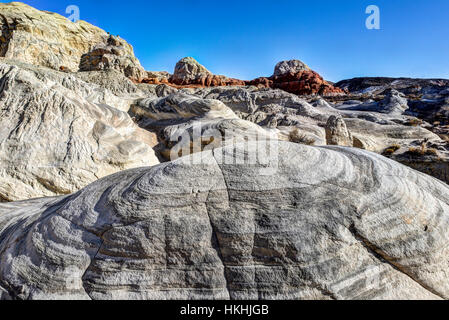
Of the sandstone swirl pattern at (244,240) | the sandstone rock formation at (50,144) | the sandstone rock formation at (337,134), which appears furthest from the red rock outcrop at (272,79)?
the sandstone swirl pattern at (244,240)

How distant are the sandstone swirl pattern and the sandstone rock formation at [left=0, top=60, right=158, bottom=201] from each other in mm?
2217

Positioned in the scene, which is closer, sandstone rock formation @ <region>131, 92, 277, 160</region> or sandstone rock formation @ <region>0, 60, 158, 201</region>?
sandstone rock formation @ <region>0, 60, 158, 201</region>

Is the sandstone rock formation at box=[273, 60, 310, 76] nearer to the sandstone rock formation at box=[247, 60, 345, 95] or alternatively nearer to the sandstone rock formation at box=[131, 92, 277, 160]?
the sandstone rock formation at box=[247, 60, 345, 95]

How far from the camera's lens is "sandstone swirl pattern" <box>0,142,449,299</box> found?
1860mm

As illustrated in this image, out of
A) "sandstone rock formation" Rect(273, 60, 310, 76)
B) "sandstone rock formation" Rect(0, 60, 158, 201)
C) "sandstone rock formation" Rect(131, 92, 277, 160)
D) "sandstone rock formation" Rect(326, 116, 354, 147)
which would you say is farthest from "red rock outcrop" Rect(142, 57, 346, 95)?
"sandstone rock formation" Rect(0, 60, 158, 201)

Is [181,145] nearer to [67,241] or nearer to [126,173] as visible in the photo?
[126,173]

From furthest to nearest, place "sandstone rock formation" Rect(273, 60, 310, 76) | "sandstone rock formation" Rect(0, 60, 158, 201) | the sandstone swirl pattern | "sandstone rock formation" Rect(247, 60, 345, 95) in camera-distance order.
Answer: "sandstone rock formation" Rect(273, 60, 310, 76)
"sandstone rock formation" Rect(247, 60, 345, 95)
"sandstone rock formation" Rect(0, 60, 158, 201)
the sandstone swirl pattern

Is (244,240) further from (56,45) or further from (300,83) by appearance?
(300,83)

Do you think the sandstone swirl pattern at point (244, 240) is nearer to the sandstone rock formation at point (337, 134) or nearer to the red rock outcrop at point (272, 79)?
the sandstone rock formation at point (337, 134)

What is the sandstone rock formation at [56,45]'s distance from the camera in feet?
81.5

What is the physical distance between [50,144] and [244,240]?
447 centimetres

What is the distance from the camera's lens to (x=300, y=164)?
2.48m

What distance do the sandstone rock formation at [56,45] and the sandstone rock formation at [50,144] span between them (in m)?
21.9
